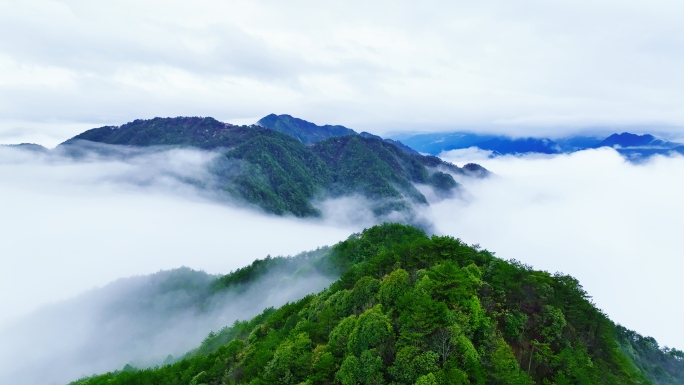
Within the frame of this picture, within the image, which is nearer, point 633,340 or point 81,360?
point 633,340

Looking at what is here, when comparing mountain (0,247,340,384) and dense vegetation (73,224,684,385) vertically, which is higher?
dense vegetation (73,224,684,385)

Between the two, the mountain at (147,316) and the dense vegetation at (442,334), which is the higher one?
the dense vegetation at (442,334)

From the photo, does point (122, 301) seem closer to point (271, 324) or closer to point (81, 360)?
point (81, 360)

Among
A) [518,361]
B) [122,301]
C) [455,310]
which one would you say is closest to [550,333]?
[518,361]

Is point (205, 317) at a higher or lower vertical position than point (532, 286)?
lower

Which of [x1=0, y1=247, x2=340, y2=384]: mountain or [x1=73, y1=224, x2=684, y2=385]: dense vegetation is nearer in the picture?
[x1=73, y1=224, x2=684, y2=385]: dense vegetation

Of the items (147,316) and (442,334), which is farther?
(147,316)

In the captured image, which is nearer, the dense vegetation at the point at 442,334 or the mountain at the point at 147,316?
the dense vegetation at the point at 442,334

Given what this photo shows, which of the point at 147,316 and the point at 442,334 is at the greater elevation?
the point at 442,334
